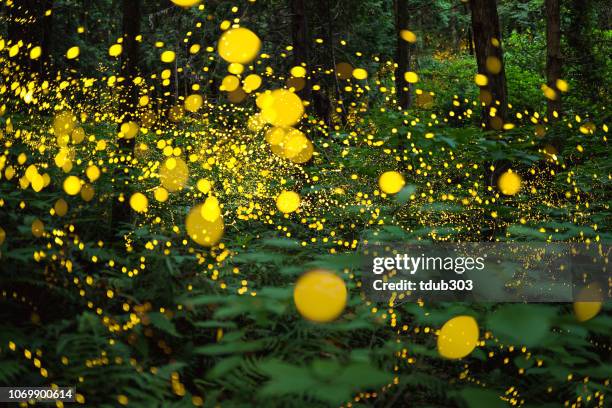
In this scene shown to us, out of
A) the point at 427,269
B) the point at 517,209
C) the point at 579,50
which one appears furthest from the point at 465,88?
the point at 427,269

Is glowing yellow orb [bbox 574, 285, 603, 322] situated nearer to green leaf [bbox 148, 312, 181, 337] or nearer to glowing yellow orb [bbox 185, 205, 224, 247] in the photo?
green leaf [bbox 148, 312, 181, 337]

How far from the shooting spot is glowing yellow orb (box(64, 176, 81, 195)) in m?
4.74

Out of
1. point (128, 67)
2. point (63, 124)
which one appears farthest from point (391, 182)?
point (63, 124)

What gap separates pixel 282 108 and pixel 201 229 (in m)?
7.16

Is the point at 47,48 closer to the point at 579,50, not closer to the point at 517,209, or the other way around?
the point at 517,209

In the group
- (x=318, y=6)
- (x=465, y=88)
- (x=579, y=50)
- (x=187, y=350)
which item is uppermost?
(x=465, y=88)

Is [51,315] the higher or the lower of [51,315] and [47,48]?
the lower

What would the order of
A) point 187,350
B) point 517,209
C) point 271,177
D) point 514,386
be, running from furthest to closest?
point 271,177 → point 517,209 → point 514,386 → point 187,350

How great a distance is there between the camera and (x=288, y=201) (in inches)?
328

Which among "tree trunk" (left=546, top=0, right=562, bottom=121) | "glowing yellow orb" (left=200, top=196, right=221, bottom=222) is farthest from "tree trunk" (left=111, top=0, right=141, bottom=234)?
"tree trunk" (left=546, top=0, right=562, bottom=121)

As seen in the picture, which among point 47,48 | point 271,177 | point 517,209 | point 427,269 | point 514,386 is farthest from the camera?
point 47,48

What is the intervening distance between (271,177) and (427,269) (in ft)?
17.4

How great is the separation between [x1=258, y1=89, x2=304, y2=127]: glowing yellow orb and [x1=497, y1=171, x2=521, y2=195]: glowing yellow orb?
5.43m

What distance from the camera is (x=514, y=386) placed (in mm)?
3361
